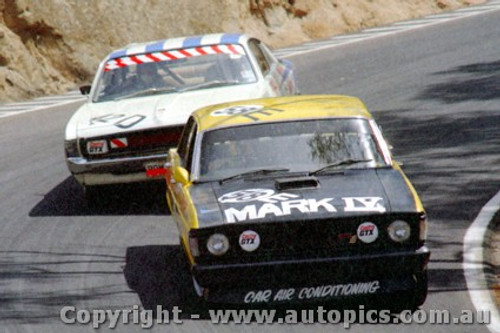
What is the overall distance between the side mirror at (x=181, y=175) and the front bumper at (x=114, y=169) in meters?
2.31

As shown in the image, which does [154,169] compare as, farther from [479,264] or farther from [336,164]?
[479,264]

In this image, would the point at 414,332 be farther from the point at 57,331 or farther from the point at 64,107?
the point at 64,107

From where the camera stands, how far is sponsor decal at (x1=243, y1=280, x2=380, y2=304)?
25.9 feet

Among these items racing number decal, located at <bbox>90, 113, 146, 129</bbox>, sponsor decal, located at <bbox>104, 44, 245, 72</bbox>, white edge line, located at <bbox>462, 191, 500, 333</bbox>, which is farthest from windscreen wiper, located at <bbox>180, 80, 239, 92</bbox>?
white edge line, located at <bbox>462, 191, 500, 333</bbox>

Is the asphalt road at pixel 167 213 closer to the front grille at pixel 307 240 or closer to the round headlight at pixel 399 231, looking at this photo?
the front grille at pixel 307 240

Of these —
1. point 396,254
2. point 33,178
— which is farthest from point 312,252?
point 33,178

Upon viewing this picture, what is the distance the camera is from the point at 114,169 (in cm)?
1188

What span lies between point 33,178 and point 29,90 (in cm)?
857

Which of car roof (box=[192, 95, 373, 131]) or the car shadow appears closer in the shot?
car roof (box=[192, 95, 373, 131])

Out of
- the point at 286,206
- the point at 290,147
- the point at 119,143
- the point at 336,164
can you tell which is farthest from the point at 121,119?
the point at 286,206

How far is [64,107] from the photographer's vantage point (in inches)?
800

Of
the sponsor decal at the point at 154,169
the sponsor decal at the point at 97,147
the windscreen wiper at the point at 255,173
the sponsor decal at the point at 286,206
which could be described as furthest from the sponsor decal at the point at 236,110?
the sponsor decal at the point at 97,147

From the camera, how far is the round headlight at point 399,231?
26.1 feet

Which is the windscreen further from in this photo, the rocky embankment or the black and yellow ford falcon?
the rocky embankment
